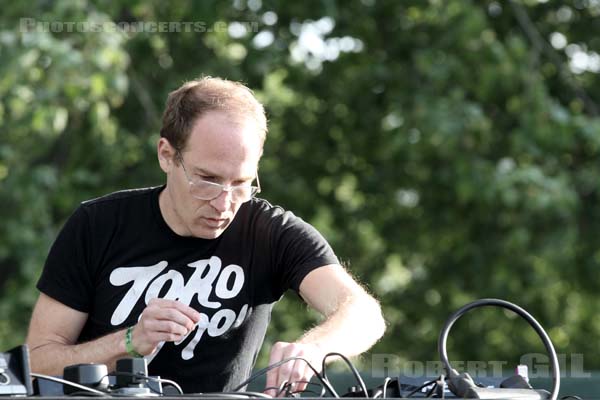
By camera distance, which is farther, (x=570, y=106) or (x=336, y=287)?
(x=570, y=106)

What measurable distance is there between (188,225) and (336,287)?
41cm

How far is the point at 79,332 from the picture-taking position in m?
2.81

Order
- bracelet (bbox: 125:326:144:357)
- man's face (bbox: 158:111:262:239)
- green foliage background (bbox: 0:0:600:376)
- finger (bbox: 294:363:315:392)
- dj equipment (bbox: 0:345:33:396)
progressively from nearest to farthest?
dj equipment (bbox: 0:345:33:396), finger (bbox: 294:363:315:392), bracelet (bbox: 125:326:144:357), man's face (bbox: 158:111:262:239), green foliage background (bbox: 0:0:600:376)

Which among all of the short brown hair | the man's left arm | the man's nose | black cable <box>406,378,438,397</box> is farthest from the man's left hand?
the short brown hair

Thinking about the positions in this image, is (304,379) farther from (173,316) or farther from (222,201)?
(222,201)

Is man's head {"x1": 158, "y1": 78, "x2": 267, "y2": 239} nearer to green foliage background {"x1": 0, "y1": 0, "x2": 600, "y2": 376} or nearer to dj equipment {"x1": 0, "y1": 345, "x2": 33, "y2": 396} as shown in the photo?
dj equipment {"x1": 0, "y1": 345, "x2": 33, "y2": 396}

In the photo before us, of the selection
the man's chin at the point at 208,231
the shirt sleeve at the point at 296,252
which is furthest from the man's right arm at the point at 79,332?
the shirt sleeve at the point at 296,252

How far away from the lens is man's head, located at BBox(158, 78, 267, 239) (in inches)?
104

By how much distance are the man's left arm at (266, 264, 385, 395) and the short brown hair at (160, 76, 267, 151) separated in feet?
1.29

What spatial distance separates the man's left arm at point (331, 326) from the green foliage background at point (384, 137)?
11.4ft

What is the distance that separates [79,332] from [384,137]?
5106mm

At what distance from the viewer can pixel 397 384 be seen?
2082 millimetres

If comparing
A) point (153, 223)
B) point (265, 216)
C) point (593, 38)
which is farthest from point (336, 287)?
point (593, 38)

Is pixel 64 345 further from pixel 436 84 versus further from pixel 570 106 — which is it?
pixel 570 106
